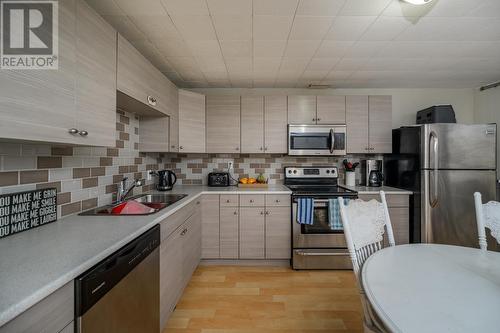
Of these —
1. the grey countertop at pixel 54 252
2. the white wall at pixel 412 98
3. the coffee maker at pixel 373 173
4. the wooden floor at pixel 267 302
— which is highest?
the white wall at pixel 412 98

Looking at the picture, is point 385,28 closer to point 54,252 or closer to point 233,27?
point 233,27

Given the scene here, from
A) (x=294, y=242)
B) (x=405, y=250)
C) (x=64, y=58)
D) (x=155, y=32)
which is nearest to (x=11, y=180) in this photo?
(x=64, y=58)

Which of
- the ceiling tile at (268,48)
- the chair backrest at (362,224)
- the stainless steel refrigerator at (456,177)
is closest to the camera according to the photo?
the chair backrest at (362,224)

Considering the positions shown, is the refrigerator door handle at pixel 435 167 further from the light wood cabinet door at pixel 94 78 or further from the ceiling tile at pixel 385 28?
the light wood cabinet door at pixel 94 78

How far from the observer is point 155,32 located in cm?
188

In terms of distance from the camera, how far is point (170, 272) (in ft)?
Result: 5.68

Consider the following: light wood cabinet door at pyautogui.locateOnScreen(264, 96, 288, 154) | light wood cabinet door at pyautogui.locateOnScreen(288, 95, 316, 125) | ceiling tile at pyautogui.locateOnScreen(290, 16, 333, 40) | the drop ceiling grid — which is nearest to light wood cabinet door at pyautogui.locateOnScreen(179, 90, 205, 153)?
the drop ceiling grid

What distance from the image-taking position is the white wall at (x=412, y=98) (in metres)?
3.31

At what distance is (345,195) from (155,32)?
2464 mm

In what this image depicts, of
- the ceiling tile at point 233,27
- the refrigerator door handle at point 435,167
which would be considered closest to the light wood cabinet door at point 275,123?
the ceiling tile at point 233,27

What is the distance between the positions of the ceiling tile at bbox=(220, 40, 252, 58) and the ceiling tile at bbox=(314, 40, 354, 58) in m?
0.67

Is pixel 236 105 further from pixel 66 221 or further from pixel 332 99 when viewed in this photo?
pixel 66 221

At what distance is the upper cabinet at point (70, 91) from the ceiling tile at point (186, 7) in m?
0.44

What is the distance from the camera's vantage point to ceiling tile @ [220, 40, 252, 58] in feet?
6.68
